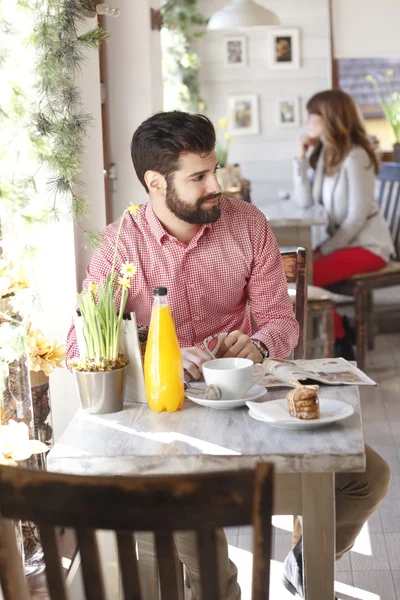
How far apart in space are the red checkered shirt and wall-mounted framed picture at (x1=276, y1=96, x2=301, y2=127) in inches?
155

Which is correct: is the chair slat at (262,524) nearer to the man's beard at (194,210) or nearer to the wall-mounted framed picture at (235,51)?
the man's beard at (194,210)

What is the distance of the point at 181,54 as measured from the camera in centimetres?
565

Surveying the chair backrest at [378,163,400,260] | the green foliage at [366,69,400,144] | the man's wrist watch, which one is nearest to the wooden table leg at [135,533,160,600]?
the man's wrist watch

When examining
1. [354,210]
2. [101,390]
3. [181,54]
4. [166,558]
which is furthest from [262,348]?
[181,54]

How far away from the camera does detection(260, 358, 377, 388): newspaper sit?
5.68 feet

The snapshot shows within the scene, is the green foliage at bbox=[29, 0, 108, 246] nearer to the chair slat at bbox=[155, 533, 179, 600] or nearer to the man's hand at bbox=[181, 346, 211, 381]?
the man's hand at bbox=[181, 346, 211, 381]

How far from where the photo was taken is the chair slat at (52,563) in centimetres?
93

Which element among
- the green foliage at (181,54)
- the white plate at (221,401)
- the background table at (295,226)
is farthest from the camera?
the green foliage at (181,54)

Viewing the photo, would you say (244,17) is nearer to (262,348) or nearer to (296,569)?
(262,348)

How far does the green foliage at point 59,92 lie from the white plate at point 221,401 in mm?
497

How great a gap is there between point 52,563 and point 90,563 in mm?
45

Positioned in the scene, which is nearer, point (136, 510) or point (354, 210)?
point (136, 510)

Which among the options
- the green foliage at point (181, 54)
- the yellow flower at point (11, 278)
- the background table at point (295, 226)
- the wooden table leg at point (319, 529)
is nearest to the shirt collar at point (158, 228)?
the yellow flower at point (11, 278)

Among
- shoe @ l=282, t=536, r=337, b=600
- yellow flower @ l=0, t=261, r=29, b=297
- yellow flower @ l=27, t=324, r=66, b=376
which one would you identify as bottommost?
shoe @ l=282, t=536, r=337, b=600
